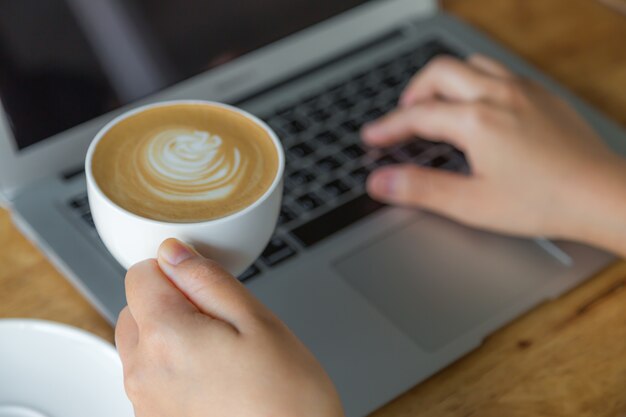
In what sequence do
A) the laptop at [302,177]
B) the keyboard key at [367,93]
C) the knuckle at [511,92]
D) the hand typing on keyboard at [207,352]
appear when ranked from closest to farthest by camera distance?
the hand typing on keyboard at [207,352], the laptop at [302,177], the knuckle at [511,92], the keyboard key at [367,93]

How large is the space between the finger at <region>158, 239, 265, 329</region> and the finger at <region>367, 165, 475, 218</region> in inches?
10.9

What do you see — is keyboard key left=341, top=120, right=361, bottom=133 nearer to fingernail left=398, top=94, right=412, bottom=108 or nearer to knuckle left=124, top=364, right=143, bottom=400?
fingernail left=398, top=94, right=412, bottom=108

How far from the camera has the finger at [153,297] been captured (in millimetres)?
495

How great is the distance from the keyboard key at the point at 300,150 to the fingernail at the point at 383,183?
0.07m

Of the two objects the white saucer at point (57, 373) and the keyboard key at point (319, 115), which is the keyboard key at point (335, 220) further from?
the white saucer at point (57, 373)

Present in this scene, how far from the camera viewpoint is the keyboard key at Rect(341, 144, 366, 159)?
2.63 ft

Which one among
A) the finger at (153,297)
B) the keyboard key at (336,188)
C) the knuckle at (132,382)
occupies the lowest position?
the keyboard key at (336,188)

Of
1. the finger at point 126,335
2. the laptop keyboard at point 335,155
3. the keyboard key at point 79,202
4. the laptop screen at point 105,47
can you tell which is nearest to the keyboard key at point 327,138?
the laptop keyboard at point 335,155

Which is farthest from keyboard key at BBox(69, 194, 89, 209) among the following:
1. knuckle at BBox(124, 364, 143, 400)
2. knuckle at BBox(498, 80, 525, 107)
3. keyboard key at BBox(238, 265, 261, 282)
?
knuckle at BBox(498, 80, 525, 107)

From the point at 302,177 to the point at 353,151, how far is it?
7 centimetres

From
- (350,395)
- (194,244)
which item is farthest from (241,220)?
(350,395)

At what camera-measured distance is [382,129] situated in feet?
2.62

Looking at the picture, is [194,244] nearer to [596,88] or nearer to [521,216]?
[521,216]

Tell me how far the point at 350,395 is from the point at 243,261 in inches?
5.6
